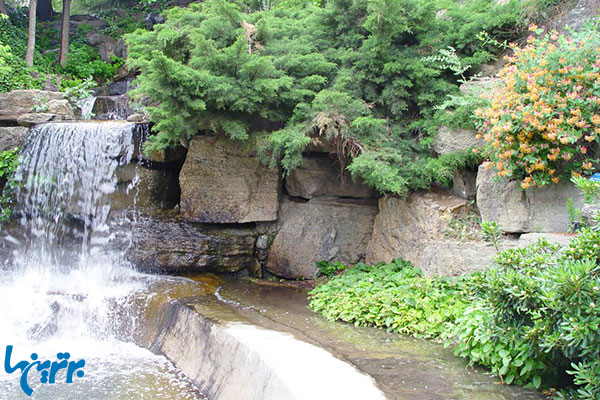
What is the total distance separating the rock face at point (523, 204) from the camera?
4.75 meters

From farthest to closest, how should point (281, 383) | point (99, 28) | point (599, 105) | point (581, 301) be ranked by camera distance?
point (99, 28)
point (599, 105)
point (281, 383)
point (581, 301)

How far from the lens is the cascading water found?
14.5 feet

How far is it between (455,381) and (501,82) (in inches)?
131

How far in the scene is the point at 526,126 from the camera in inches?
178

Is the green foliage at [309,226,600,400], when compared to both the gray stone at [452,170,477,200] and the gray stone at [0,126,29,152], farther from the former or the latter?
the gray stone at [0,126,29,152]

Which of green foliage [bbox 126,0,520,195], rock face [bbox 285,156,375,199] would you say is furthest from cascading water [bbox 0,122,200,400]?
rock face [bbox 285,156,375,199]

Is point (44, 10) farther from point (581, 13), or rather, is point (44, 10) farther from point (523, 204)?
point (523, 204)

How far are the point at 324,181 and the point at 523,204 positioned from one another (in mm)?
3004

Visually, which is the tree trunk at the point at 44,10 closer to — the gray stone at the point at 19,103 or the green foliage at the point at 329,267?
the gray stone at the point at 19,103

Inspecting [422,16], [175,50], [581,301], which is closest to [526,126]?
[581,301]

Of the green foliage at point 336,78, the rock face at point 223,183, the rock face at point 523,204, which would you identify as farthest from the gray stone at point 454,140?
the rock face at point 223,183

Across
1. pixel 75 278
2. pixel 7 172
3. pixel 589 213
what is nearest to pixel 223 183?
pixel 75 278

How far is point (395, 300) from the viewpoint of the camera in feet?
16.5

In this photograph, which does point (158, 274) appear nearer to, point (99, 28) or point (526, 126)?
point (526, 126)
